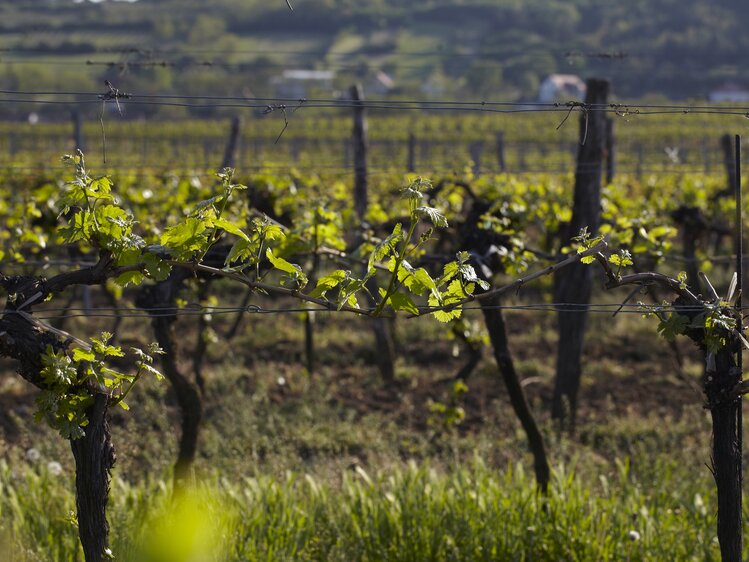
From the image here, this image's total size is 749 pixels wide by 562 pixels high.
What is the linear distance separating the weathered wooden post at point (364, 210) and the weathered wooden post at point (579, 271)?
1504 mm

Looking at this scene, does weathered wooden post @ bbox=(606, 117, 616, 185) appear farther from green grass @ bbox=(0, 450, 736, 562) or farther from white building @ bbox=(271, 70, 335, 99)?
white building @ bbox=(271, 70, 335, 99)

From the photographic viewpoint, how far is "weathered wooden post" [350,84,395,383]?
7512 millimetres

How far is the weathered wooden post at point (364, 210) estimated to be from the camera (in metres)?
7.51

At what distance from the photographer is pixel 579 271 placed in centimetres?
614

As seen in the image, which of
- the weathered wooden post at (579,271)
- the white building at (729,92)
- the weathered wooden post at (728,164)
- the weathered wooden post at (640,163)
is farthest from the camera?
the white building at (729,92)

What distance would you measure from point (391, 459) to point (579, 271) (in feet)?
5.68

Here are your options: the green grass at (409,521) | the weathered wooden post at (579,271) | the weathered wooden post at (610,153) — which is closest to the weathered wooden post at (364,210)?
the weathered wooden post at (579,271)

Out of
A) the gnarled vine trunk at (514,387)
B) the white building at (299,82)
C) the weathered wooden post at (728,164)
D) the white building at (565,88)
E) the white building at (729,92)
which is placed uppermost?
the white building at (299,82)

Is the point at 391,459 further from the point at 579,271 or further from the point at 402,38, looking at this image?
the point at 402,38

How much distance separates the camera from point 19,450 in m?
5.51

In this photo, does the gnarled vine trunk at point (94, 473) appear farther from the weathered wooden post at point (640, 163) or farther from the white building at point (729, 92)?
the white building at point (729, 92)

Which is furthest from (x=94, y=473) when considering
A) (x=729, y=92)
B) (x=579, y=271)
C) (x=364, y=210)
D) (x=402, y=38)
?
(x=402, y=38)

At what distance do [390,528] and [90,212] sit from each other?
2094mm

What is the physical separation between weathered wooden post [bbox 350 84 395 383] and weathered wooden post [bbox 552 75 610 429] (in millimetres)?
1504
